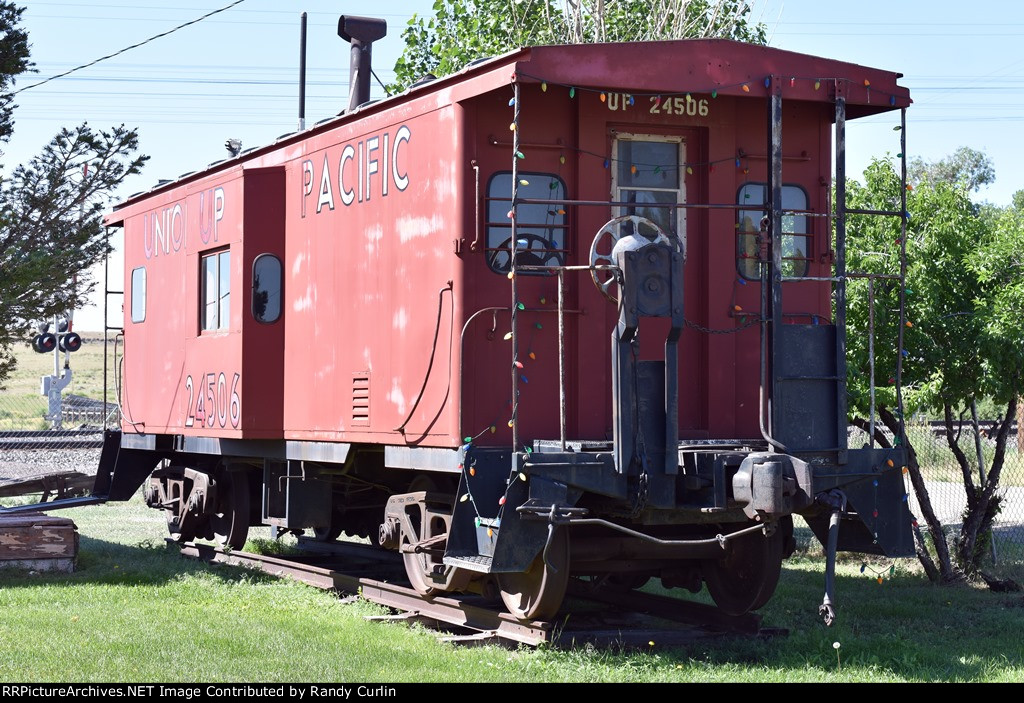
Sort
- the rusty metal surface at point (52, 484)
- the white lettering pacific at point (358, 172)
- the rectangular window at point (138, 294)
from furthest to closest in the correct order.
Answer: the rusty metal surface at point (52, 484) < the rectangular window at point (138, 294) < the white lettering pacific at point (358, 172)

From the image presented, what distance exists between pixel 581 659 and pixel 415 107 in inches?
152

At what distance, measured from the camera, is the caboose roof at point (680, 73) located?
8.03 meters

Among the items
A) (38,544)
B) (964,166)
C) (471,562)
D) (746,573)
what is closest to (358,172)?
(471,562)

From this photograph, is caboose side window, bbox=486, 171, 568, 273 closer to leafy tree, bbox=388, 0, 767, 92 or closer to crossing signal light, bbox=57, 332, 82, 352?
leafy tree, bbox=388, 0, 767, 92

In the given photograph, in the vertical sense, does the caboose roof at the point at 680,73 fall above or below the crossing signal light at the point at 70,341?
above

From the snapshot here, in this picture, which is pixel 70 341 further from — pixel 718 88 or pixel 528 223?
pixel 718 88

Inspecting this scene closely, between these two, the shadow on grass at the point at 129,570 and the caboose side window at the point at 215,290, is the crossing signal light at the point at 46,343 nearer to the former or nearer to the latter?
the shadow on grass at the point at 129,570

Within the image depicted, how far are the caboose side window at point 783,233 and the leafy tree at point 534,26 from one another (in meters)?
7.54

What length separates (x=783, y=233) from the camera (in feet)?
29.6

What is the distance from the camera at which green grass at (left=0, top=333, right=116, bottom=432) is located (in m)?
48.6

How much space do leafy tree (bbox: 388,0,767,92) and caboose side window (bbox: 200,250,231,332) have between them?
526 cm

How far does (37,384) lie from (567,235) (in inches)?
2976

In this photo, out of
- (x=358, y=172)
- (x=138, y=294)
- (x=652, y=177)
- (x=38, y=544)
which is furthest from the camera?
(x=138, y=294)

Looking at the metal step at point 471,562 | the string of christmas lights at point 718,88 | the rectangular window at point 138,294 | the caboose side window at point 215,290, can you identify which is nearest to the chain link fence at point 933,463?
the rectangular window at point 138,294
